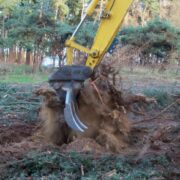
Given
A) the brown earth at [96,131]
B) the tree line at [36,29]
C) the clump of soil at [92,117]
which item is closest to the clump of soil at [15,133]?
the brown earth at [96,131]

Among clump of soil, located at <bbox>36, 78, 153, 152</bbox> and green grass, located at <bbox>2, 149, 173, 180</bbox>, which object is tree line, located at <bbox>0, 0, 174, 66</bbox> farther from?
green grass, located at <bbox>2, 149, 173, 180</bbox>

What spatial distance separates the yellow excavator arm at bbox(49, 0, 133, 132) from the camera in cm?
468

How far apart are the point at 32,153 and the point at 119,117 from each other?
1417 mm

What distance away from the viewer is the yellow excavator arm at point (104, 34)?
504 cm

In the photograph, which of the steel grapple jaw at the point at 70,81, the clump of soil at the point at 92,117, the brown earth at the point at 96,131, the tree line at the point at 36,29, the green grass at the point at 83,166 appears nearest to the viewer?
the green grass at the point at 83,166

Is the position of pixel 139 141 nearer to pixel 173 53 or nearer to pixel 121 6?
pixel 121 6

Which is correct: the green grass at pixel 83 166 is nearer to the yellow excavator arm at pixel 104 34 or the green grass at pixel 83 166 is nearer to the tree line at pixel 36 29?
the yellow excavator arm at pixel 104 34

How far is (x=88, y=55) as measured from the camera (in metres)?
5.11

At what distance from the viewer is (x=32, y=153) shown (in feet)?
13.1

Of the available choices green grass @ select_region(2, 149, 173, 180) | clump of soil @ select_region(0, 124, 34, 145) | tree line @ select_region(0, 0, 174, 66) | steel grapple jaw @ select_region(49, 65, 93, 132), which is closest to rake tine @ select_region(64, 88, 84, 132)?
steel grapple jaw @ select_region(49, 65, 93, 132)

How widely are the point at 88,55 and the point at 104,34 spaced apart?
32cm

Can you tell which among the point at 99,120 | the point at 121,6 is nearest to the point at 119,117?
the point at 99,120

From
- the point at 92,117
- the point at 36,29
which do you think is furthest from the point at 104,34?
the point at 36,29

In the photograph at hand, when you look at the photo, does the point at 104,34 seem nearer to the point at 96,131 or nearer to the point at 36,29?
the point at 96,131
